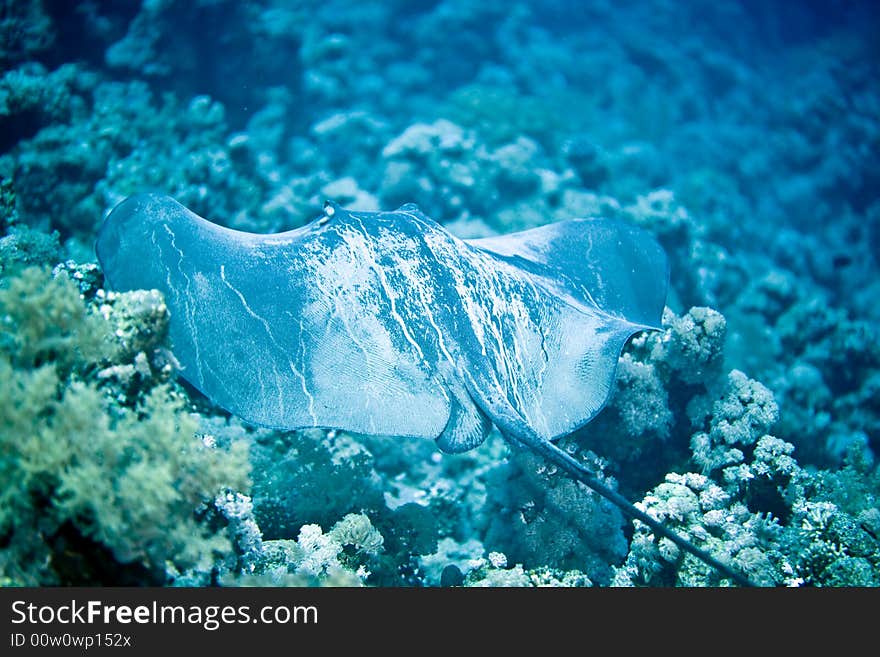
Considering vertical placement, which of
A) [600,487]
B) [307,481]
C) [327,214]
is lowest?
[307,481]

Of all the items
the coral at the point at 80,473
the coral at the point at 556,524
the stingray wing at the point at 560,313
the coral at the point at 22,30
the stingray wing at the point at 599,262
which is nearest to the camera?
the coral at the point at 80,473

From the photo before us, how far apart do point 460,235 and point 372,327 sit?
359 centimetres

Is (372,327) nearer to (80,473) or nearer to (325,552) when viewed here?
(325,552)

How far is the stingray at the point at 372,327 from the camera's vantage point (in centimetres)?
337

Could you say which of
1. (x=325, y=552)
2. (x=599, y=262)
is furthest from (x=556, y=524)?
(x=599, y=262)

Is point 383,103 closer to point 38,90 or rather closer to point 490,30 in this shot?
point 490,30

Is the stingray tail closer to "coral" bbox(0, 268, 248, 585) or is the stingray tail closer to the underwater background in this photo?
the underwater background

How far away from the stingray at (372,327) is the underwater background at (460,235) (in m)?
0.42

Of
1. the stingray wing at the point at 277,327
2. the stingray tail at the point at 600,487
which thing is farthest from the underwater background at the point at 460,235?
the stingray tail at the point at 600,487

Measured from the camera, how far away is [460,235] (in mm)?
6848

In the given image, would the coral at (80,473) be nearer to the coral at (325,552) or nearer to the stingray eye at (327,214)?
the coral at (325,552)

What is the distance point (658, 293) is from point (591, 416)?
155cm

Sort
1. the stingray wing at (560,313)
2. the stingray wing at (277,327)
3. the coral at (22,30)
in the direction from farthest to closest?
the coral at (22,30), the stingray wing at (560,313), the stingray wing at (277,327)

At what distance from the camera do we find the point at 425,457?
528 cm
